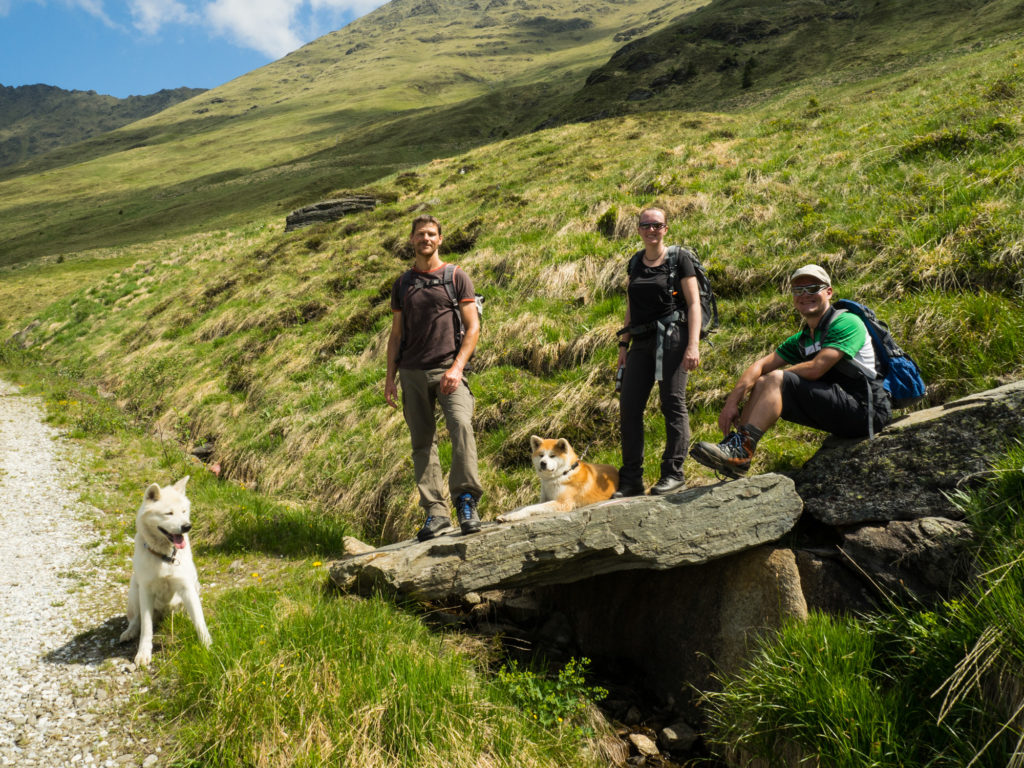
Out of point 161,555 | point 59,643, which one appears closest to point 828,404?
point 161,555

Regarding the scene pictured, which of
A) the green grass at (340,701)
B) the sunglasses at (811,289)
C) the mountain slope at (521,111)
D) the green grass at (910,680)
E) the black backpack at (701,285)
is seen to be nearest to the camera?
the green grass at (910,680)

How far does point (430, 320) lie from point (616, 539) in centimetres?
318

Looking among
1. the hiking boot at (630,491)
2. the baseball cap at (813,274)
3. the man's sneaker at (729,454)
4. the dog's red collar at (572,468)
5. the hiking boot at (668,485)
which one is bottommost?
the hiking boot at (630,491)

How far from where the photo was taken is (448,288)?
650 cm

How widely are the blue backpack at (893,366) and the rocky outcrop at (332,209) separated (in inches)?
1080

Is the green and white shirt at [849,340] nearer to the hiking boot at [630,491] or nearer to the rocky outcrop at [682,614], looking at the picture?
the rocky outcrop at [682,614]

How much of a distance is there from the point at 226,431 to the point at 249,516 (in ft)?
17.3

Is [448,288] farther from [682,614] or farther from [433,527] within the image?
[682,614]

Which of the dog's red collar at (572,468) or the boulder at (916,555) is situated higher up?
the dog's red collar at (572,468)

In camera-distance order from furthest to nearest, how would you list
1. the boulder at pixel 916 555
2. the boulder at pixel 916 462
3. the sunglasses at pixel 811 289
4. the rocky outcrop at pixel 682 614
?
the sunglasses at pixel 811 289 → the rocky outcrop at pixel 682 614 → the boulder at pixel 916 462 → the boulder at pixel 916 555

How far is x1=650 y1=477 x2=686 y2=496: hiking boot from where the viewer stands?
Result: 19.2 feet

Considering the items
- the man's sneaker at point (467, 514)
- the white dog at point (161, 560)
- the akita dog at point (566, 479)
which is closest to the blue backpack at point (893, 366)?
the akita dog at point (566, 479)

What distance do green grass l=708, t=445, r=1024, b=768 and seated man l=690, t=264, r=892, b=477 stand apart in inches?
44.6

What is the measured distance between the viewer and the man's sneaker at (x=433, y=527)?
6414 millimetres
